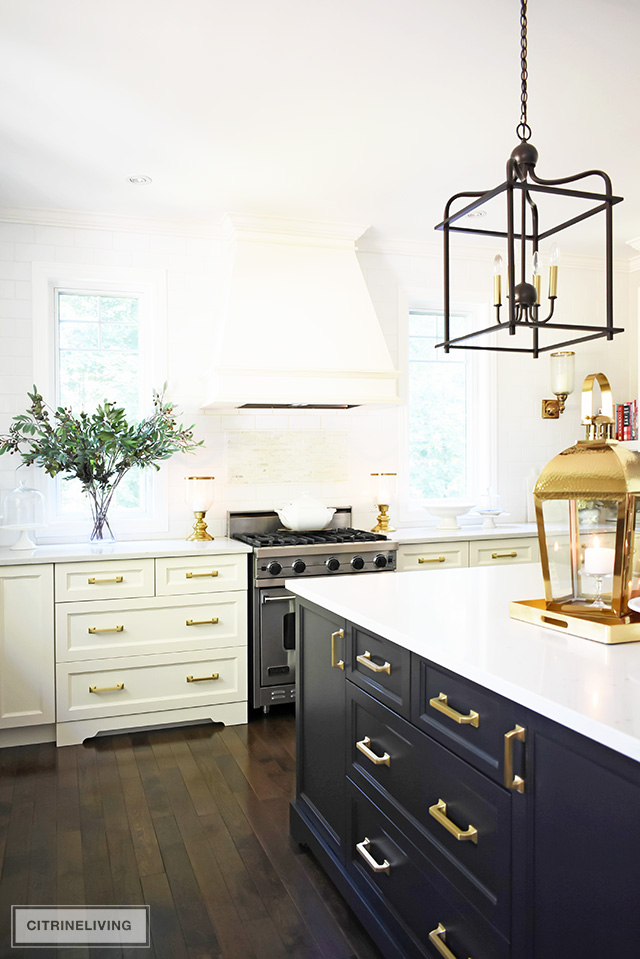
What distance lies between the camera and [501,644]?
1741 millimetres

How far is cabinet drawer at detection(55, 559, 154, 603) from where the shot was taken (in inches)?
147

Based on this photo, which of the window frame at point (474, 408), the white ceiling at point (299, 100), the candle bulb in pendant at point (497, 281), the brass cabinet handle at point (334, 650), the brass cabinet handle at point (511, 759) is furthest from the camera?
the window frame at point (474, 408)

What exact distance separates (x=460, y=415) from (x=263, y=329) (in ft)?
5.76

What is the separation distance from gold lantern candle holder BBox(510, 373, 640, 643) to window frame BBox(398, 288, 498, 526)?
3145 mm

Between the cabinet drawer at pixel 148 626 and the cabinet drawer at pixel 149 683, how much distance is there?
0.18ft

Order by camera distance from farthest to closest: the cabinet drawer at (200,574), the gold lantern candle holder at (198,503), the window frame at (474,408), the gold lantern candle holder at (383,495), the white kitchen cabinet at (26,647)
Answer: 1. the window frame at (474,408)
2. the gold lantern candle holder at (383,495)
3. the gold lantern candle holder at (198,503)
4. the cabinet drawer at (200,574)
5. the white kitchen cabinet at (26,647)

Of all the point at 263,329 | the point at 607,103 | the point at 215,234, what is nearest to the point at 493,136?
the point at 607,103

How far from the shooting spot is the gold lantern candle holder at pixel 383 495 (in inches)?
189

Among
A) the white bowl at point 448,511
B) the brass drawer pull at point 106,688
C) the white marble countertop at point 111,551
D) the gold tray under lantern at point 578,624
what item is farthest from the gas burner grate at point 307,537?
the gold tray under lantern at point 578,624

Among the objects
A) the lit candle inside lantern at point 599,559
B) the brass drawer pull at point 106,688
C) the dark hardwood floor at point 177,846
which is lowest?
the dark hardwood floor at point 177,846

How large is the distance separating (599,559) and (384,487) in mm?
3107

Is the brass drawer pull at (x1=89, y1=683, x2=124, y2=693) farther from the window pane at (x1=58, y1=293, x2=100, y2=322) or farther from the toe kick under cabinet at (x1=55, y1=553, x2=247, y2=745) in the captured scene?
the window pane at (x1=58, y1=293, x2=100, y2=322)

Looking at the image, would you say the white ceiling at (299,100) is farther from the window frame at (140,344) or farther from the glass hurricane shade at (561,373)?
the glass hurricane shade at (561,373)

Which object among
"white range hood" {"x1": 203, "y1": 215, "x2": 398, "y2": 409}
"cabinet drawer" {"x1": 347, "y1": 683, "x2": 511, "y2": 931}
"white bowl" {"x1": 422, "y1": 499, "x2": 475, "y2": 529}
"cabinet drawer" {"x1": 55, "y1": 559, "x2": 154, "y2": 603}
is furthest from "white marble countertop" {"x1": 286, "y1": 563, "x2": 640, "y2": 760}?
"white bowl" {"x1": 422, "y1": 499, "x2": 475, "y2": 529}
